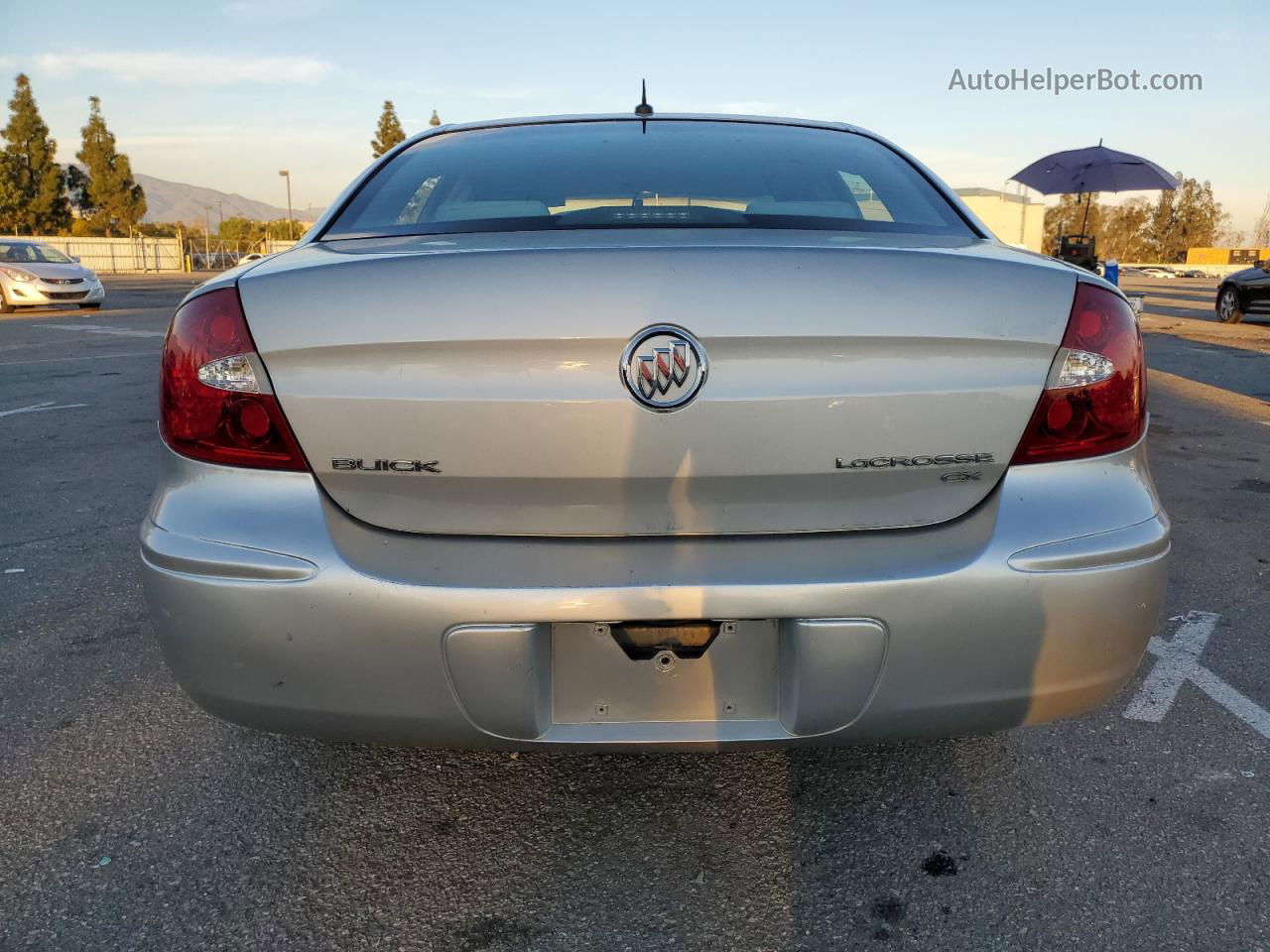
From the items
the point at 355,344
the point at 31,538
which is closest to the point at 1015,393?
the point at 355,344

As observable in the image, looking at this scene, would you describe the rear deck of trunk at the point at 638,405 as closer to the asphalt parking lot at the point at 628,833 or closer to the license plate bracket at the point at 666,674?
the license plate bracket at the point at 666,674

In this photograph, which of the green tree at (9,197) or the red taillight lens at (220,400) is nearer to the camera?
the red taillight lens at (220,400)

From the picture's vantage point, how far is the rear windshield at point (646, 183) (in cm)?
202

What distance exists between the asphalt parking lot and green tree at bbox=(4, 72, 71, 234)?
61482 millimetres

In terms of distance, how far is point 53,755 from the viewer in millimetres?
2297

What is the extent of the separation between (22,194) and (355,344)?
6322cm

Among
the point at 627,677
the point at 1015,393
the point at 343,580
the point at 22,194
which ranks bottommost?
the point at 627,677

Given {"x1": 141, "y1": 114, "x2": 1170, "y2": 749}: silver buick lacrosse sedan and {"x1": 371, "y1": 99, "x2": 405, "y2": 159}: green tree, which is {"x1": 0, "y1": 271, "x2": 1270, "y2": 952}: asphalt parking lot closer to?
{"x1": 141, "y1": 114, "x2": 1170, "y2": 749}: silver buick lacrosse sedan

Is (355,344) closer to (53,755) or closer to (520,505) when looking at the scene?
(520,505)

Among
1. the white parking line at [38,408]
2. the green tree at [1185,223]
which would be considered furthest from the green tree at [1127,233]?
the white parking line at [38,408]

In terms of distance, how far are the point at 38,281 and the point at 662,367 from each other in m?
19.6

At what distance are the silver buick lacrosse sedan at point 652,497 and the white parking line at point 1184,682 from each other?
39.1 inches

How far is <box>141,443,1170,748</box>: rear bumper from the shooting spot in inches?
60.9

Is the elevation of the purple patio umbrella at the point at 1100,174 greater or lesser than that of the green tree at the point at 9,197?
lesser
